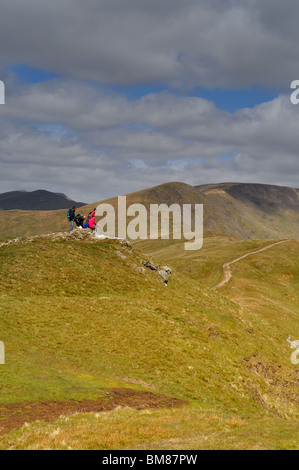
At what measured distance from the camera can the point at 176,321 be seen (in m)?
51.5

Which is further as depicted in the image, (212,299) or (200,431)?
(212,299)

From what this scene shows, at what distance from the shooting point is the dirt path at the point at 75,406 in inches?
944

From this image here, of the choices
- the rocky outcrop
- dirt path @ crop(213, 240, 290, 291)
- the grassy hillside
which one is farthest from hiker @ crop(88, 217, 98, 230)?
dirt path @ crop(213, 240, 290, 291)

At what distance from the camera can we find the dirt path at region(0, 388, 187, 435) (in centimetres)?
2397

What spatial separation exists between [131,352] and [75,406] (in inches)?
518

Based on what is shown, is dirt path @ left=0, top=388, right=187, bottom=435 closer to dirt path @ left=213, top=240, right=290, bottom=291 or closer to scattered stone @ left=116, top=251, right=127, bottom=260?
scattered stone @ left=116, top=251, right=127, bottom=260

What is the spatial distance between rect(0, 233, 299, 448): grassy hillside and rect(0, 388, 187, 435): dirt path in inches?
38.2

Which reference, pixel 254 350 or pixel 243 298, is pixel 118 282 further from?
pixel 243 298

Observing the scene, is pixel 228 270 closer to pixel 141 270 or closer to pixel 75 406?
pixel 141 270

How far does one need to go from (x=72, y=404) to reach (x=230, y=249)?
15787 cm

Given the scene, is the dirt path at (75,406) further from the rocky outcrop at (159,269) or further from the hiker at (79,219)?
the hiker at (79,219)

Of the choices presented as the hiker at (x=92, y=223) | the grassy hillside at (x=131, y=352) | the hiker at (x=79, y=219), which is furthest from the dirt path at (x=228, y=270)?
the hiker at (x=79, y=219)
